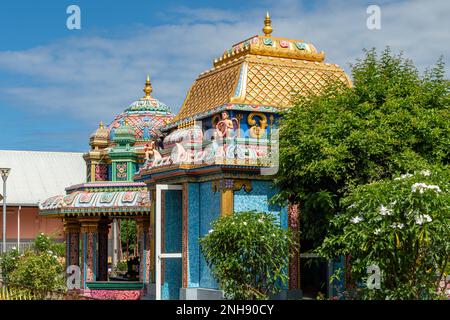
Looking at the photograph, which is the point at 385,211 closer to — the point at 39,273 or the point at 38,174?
the point at 39,273

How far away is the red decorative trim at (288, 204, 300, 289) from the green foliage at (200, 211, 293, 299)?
1.92 metres

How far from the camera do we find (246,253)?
19.6 metres

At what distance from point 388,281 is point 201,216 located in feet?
25.4

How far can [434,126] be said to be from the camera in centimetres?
2084

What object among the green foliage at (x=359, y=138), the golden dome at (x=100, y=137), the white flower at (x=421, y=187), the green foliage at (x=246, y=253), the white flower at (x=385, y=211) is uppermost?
the golden dome at (x=100, y=137)

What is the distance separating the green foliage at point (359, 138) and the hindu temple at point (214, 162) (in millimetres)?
957

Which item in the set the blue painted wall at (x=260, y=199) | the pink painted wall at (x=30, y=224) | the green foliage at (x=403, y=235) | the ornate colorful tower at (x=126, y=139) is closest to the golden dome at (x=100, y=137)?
the ornate colorful tower at (x=126, y=139)

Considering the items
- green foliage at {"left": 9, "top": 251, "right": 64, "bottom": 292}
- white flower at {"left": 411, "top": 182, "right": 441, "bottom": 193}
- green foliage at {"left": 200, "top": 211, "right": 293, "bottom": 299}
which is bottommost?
green foliage at {"left": 9, "top": 251, "right": 64, "bottom": 292}

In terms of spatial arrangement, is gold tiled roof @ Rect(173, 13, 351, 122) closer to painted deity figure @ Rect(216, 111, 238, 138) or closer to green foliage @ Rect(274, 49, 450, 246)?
painted deity figure @ Rect(216, 111, 238, 138)

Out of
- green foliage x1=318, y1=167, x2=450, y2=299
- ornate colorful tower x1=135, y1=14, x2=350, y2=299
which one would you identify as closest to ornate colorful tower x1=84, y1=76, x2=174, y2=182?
ornate colorful tower x1=135, y1=14, x2=350, y2=299

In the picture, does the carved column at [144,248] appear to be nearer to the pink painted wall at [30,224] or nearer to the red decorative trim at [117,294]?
the red decorative trim at [117,294]

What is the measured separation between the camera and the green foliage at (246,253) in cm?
1950

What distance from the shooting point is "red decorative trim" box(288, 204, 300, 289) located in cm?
2234
